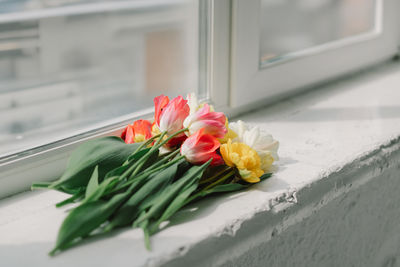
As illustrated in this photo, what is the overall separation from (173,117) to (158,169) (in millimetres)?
93

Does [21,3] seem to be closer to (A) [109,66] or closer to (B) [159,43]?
(A) [109,66]

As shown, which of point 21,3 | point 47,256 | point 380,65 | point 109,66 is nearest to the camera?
point 47,256

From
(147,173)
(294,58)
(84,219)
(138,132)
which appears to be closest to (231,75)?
(294,58)

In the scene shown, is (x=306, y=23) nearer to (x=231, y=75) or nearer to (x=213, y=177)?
(x=231, y=75)

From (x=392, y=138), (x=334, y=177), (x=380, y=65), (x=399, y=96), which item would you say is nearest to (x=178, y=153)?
(x=334, y=177)

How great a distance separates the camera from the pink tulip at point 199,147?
0.71 m

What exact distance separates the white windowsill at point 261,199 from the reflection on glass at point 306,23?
0.47ft

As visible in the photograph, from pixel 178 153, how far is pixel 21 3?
0.32 metres

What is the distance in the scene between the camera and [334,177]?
84cm

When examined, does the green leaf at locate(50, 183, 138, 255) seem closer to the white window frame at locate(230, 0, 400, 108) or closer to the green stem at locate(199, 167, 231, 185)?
the green stem at locate(199, 167, 231, 185)

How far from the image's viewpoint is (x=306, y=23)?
4.51 ft

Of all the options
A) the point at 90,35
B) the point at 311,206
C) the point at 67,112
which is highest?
the point at 90,35

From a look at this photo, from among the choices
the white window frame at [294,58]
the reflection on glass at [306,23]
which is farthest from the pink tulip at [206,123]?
the reflection on glass at [306,23]

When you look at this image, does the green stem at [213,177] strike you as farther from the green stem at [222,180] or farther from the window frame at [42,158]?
the window frame at [42,158]
